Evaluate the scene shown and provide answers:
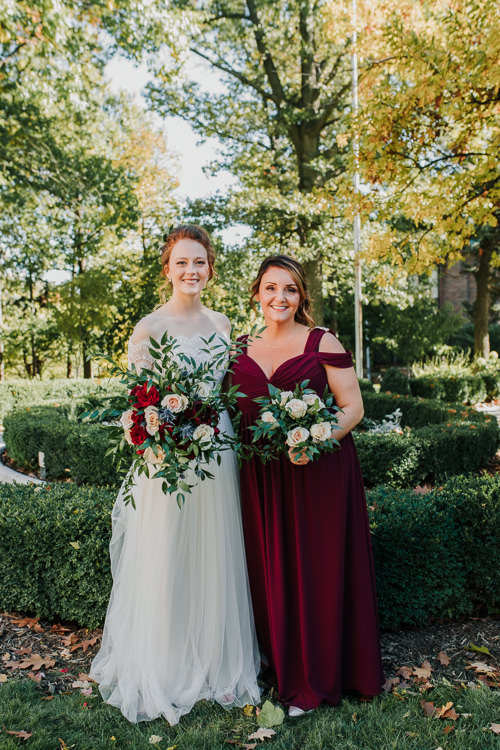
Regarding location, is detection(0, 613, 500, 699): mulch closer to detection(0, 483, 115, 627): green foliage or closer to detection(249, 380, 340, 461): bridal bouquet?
detection(0, 483, 115, 627): green foliage

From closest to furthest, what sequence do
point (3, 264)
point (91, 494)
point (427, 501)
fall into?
point (427, 501) < point (91, 494) < point (3, 264)

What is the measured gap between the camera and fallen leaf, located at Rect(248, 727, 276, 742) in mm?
2592

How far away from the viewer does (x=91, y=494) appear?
13.9 ft

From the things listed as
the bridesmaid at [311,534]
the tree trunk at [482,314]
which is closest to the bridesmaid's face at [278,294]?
the bridesmaid at [311,534]

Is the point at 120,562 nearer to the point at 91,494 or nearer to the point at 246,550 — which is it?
the point at 246,550

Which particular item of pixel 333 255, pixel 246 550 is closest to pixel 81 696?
pixel 246 550

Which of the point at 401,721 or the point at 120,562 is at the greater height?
the point at 120,562

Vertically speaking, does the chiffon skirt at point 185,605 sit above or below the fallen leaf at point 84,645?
above

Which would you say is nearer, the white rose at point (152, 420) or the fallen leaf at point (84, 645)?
the white rose at point (152, 420)

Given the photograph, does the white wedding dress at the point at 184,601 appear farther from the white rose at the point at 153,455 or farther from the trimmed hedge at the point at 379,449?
the trimmed hedge at the point at 379,449

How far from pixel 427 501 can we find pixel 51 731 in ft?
8.68

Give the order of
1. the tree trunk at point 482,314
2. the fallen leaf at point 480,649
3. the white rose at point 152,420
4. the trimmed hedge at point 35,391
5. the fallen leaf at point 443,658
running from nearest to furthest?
the white rose at point 152,420, the fallen leaf at point 443,658, the fallen leaf at point 480,649, the trimmed hedge at point 35,391, the tree trunk at point 482,314

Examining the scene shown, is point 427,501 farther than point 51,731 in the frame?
Yes

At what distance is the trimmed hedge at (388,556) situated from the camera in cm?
368
